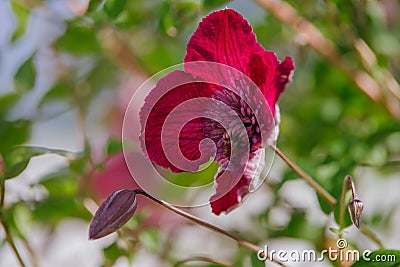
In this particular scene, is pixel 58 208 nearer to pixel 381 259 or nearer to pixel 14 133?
pixel 14 133

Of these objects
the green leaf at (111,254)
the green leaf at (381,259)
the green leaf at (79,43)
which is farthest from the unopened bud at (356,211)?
the green leaf at (79,43)

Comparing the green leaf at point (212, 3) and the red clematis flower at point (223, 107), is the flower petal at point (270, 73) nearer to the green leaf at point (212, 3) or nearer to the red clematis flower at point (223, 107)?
the red clematis flower at point (223, 107)

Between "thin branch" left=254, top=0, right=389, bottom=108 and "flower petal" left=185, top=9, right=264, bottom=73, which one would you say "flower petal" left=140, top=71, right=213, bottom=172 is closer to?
"flower petal" left=185, top=9, right=264, bottom=73

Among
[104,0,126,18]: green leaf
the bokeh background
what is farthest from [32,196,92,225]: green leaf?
[104,0,126,18]: green leaf

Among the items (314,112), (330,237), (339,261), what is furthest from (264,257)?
(314,112)

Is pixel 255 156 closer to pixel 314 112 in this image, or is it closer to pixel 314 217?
pixel 314 217

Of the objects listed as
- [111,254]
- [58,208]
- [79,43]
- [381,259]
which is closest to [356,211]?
[381,259]
